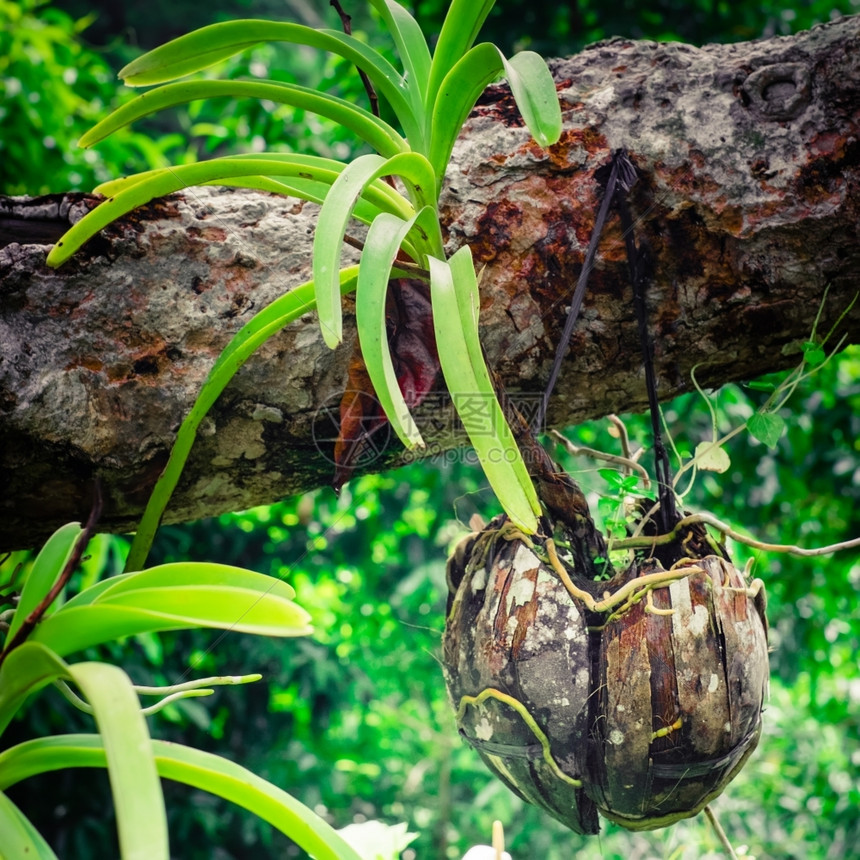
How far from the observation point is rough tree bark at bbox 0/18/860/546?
2.70 feet

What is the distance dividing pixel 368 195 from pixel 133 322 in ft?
1.11

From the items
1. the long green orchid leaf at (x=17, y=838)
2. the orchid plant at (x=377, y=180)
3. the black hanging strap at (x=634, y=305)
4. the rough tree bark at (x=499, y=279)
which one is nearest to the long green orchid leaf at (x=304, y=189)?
the orchid plant at (x=377, y=180)

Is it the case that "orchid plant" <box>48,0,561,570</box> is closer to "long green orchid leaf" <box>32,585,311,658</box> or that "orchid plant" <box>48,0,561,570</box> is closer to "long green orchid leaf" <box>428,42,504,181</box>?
"long green orchid leaf" <box>428,42,504,181</box>

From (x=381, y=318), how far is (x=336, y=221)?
90 mm

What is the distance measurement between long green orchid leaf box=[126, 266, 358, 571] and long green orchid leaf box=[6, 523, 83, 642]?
0.16m

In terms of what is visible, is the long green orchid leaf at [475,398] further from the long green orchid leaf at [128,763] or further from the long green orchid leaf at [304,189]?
the long green orchid leaf at [128,763]

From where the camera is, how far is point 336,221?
0.58m

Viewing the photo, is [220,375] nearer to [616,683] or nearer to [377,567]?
[616,683]

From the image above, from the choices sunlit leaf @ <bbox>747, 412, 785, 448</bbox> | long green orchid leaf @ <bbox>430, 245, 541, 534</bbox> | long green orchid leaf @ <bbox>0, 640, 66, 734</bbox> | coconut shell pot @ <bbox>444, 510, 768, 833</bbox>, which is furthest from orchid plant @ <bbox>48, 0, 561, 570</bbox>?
sunlit leaf @ <bbox>747, 412, 785, 448</bbox>

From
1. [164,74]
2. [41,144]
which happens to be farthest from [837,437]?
[41,144]

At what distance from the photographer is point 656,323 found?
2.84 feet

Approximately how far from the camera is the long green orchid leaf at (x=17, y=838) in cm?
48

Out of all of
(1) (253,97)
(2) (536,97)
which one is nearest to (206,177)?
(1) (253,97)

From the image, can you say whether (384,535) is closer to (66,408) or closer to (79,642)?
(66,408)
